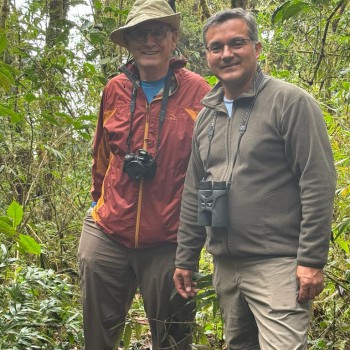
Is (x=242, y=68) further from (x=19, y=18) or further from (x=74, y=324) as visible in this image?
(x=19, y=18)

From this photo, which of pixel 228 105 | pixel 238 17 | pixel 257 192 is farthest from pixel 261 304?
pixel 238 17

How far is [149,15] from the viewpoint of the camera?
3.36m

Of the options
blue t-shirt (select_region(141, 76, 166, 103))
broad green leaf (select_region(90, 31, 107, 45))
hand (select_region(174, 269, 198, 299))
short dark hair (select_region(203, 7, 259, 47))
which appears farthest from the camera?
broad green leaf (select_region(90, 31, 107, 45))

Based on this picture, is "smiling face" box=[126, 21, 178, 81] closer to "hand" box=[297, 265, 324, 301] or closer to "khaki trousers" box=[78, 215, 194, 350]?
"khaki trousers" box=[78, 215, 194, 350]

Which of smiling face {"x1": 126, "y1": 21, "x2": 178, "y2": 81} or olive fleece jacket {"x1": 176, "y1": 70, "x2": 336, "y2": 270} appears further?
smiling face {"x1": 126, "y1": 21, "x2": 178, "y2": 81}

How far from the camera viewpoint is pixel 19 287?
3.94m

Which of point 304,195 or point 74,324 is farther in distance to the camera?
point 74,324

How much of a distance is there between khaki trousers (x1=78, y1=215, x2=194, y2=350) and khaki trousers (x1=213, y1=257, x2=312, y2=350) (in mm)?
525

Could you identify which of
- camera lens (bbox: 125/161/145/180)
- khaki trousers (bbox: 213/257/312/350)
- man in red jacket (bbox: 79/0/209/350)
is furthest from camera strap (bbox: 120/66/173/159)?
khaki trousers (bbox: 213/257/312/350)

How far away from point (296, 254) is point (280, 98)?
0.72 m

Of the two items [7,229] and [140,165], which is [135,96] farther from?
[7,229]

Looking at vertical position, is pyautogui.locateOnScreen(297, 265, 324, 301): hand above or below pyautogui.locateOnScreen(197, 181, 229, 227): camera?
below

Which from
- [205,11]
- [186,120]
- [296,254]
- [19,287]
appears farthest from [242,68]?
[205,11]

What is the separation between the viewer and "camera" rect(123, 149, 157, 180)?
10.7 ft
